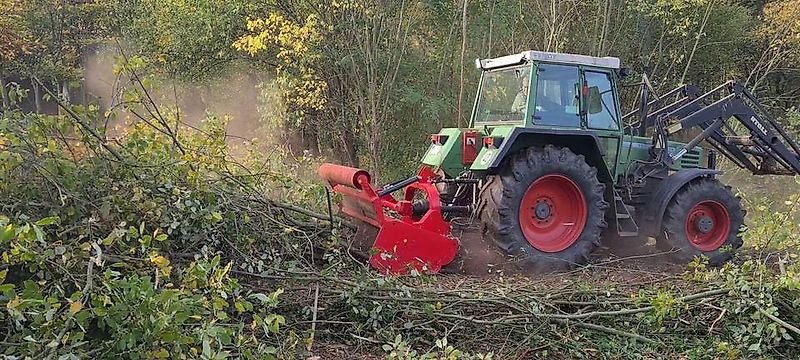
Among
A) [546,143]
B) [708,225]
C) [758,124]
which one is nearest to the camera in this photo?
[546,143]

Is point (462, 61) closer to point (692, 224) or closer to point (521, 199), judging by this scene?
point (692, 224)

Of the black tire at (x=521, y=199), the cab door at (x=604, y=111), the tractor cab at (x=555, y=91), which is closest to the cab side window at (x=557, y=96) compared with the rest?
the tractor cab at (x=555, y=91)

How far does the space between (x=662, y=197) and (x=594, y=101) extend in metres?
1.07

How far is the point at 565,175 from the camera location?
6.33m

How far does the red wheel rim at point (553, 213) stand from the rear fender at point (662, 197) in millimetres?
812

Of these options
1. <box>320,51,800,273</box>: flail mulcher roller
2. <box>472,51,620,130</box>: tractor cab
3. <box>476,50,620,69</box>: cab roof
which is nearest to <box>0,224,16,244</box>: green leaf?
<box>320,51,800,273</box>: flail mulcher roller

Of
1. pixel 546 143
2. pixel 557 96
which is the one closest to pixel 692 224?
pixel 546 143

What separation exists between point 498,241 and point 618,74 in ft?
6.97

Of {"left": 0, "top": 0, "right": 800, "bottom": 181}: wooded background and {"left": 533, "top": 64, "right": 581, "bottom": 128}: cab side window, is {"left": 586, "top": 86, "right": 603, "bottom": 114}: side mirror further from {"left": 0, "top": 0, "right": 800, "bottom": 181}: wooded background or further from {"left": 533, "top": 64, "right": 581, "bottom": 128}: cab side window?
{"left": 0, "top": 0, "right": 800, "bottom": 181}: wooded background

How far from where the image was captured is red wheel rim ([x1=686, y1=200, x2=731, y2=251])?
276 inches

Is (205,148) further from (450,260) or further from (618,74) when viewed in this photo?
(618,74)

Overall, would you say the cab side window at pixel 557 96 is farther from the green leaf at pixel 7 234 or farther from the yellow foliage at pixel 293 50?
the yellow foliage at pixel 293 50

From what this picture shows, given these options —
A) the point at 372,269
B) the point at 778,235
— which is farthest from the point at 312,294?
the point at 778,235

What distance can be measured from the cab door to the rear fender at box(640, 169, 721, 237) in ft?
1.41
